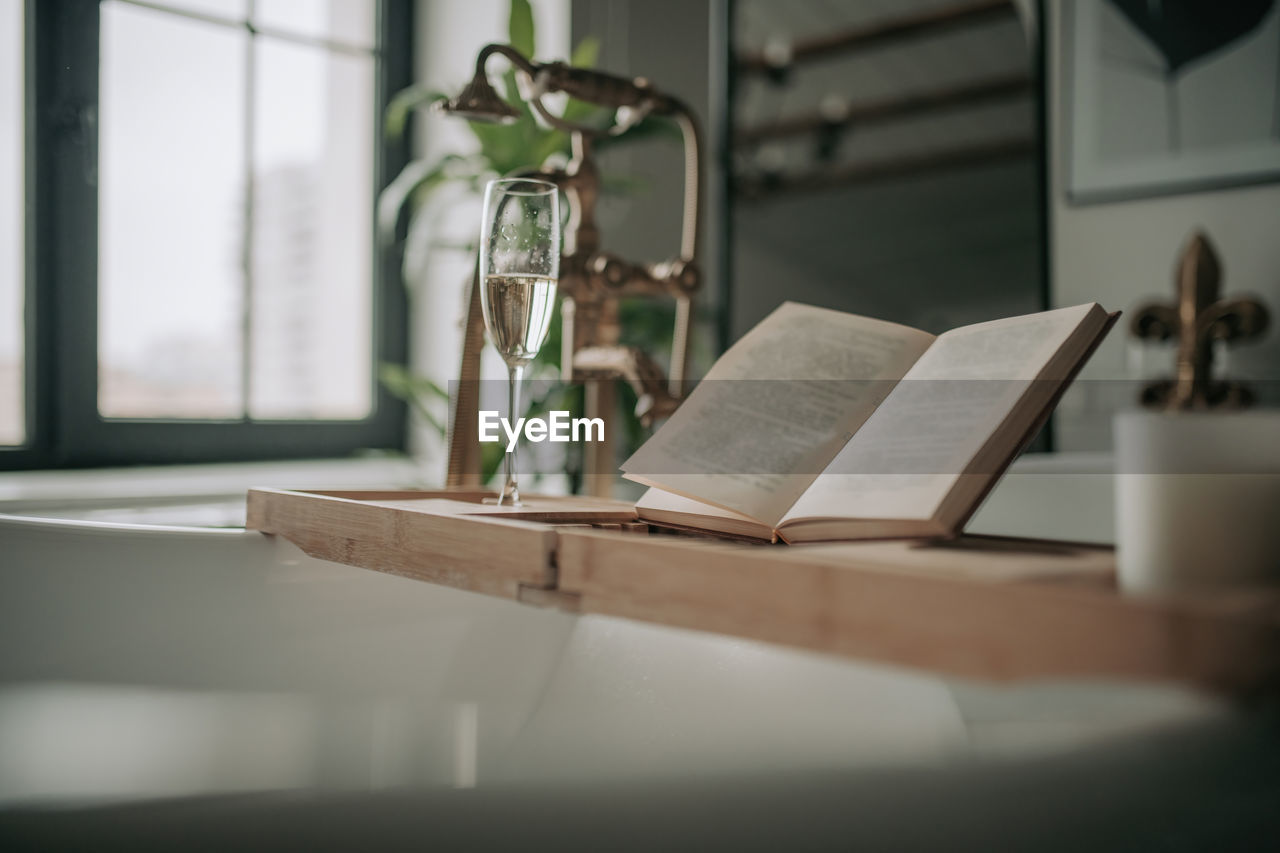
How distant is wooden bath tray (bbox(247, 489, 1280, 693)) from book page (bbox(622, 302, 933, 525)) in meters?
0.05

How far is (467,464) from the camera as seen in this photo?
41.7 inches

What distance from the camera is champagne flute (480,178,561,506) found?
76 centimetres

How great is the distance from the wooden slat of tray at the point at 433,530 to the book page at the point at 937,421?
6.0 inches

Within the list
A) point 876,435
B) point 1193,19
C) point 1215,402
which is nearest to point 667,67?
point 1193,19

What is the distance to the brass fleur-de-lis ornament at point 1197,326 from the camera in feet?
→ 5.11

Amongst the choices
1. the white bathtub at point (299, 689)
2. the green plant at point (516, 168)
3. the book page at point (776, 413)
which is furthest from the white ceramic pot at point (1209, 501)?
the green plant at point (516, 168)

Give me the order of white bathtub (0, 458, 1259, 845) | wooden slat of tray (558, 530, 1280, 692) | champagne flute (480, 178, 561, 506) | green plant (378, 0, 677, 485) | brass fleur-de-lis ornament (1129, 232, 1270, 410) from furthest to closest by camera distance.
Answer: green plant (378, 0, 677, 485) → brass fleur-de-lis ornament (1129, 232, 1270, 410) → white bathtub (0, 458, 1259, 845) → champagne flute (480, 178, 561, 506) → wooden slat of tray (558, 530, 1280, 692)

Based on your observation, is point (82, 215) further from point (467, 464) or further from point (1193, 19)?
point (1193, 19)

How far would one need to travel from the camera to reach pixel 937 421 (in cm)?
53

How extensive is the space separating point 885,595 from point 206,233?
220 cm

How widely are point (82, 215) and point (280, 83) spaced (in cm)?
60

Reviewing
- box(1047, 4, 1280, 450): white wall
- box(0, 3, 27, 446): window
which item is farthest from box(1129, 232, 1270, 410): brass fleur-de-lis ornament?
box(0, 3, 27, 446): window

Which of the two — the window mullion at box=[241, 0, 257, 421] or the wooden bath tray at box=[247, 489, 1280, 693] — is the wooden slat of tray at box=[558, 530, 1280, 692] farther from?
the window mullion at box=[241, 0, 257, 421]

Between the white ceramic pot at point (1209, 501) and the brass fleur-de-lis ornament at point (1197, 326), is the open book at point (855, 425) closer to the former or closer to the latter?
the white ceramic pot at point (1209, 501)
